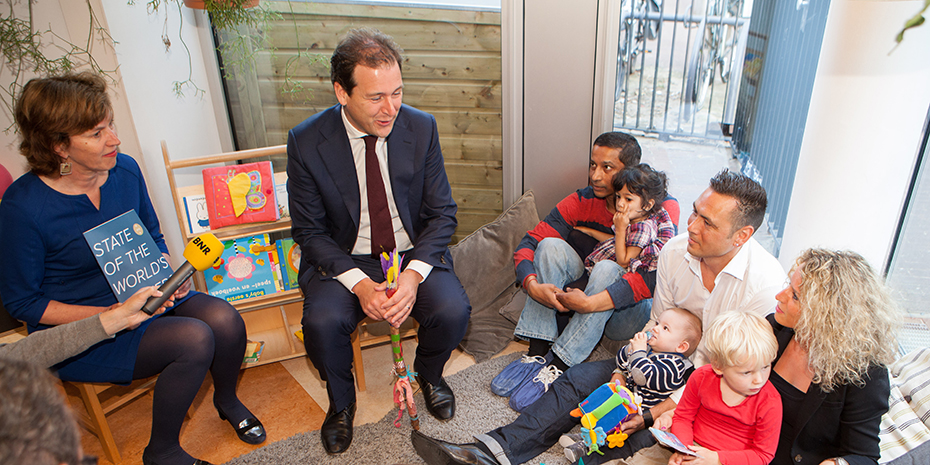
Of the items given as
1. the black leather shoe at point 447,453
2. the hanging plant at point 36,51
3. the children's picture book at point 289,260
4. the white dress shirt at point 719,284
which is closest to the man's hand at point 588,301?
the white dress shirt at point 719,284

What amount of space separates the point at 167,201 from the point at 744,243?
247 cm

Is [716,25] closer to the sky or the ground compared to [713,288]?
closer to the sky

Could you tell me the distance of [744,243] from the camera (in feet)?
5.68

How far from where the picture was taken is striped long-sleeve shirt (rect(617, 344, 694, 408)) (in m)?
1.78

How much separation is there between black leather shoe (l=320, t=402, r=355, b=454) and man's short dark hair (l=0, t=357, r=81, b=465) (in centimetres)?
123

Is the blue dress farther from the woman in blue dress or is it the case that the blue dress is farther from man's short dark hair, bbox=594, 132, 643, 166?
man's short dark hair, bbox=594, 132, 643, 166

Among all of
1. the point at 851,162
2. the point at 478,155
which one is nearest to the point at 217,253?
the point at 478,155

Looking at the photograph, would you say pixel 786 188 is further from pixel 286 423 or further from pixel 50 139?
pixel 50 139

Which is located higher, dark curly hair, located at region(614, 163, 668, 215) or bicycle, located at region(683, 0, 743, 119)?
bicycle, located at region(683, 0, 743, 119)

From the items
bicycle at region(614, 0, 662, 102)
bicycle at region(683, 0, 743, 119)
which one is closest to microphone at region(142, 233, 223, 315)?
bicycle at region(614, 0, 662, 102)

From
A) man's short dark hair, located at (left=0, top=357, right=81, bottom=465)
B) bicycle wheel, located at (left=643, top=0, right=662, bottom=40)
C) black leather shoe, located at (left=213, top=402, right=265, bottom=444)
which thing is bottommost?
black leather shoe, located at (left=213, top=402, right=265, bottom=444)

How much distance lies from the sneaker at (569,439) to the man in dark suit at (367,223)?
46cm

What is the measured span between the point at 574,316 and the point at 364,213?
94 centimetres

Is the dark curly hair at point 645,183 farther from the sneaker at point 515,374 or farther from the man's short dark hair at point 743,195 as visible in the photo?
the sneaker at point 515,374
